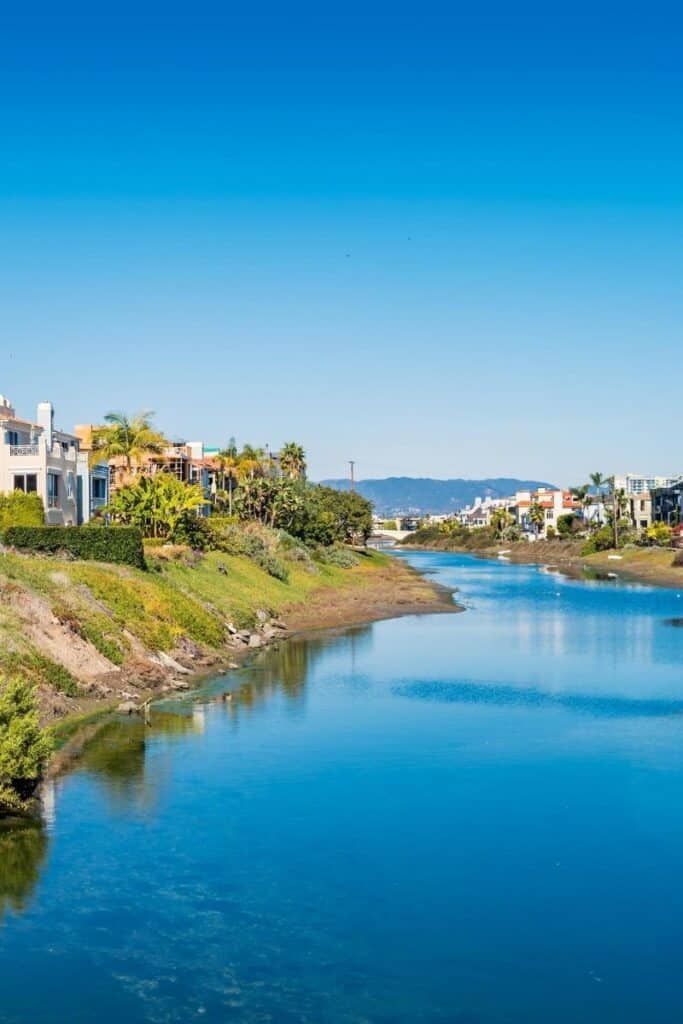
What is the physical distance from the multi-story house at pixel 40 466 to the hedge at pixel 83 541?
11.9 metres

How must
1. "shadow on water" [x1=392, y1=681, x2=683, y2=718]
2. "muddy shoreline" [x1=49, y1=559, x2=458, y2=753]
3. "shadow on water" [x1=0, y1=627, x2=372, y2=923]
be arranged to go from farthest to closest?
"shadow on water" [x1=392, y1=681, x2=683, y2=718]
"muddy shoreline" [x1=49, y1=559, x2=458, y2=753]
"shadow on water" [x1=0, y1=627, x2=372, y2=923]

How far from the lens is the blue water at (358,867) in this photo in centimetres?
2177

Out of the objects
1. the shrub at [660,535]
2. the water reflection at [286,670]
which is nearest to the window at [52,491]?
the water reflection at [286,670]

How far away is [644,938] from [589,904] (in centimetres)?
204

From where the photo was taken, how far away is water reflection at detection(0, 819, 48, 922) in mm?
26250

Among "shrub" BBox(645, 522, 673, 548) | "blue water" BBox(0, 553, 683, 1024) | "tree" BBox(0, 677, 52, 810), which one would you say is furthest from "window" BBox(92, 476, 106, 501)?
"shrub" BBox(645, 522, 673, 548)

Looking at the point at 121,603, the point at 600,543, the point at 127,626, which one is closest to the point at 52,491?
the point at 121,603

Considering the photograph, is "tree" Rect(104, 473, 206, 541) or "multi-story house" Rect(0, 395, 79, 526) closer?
"multi-story house" Rect(0, 395, 79, 526)

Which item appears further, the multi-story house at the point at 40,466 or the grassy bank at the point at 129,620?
the multi-story house at the point at 40,466

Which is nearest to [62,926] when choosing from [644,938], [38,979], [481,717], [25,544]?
[38,979]

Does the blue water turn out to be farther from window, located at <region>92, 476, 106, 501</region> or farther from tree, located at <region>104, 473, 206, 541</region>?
window, located at <region>92, 476, 106, 501</region>

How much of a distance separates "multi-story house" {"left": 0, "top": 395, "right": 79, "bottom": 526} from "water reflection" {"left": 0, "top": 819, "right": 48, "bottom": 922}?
49281mm

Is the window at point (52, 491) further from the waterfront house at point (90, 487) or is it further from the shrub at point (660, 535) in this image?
the shrub at point (660, 535)

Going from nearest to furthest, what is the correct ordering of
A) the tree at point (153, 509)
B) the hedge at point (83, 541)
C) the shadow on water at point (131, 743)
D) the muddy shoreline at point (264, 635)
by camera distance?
the shadow on water at point (131, 743)
the muddy shoreline at point (264, 635)
the hedge at point (83, 541)
the tree at point (153, 509)
